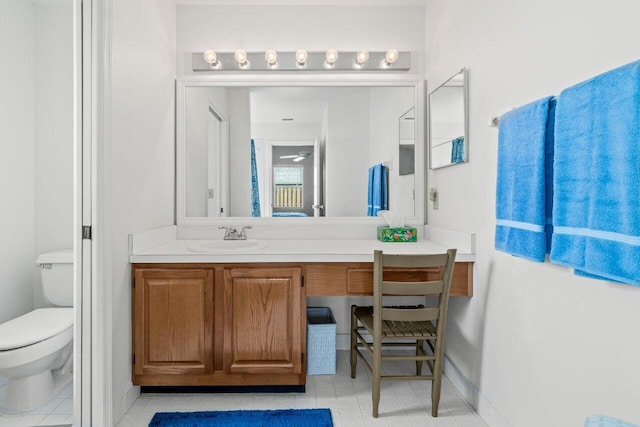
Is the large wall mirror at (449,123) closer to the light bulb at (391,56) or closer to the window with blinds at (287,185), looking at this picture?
the light bulb at (391,56)

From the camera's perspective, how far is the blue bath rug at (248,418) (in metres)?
1.95

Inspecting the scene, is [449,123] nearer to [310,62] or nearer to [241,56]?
[310,62]

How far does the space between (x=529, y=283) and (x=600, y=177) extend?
64cm

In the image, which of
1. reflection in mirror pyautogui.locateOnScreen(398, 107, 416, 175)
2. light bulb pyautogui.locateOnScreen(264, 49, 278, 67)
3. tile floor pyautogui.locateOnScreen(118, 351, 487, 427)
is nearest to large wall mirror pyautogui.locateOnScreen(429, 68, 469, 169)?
reflection in mirror pyautogui.locateOnScreen(398, 107, 416, 175)

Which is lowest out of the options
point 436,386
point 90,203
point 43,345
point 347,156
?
point 436,386

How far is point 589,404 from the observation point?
50.6 inches

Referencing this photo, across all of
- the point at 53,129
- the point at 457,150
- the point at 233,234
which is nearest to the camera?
the point at 53,129

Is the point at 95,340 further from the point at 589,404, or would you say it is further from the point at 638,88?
the point at 638,88

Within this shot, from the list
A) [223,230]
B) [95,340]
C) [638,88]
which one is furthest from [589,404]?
[223,230]

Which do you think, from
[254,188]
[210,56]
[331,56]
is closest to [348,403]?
[254,188]

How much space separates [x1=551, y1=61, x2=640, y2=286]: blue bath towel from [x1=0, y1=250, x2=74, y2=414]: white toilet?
7.20 feet

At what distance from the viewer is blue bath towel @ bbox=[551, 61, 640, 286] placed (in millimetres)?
1015

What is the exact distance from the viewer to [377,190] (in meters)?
2.83

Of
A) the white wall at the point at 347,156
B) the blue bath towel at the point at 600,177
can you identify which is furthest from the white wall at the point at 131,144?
the blue bath towel at the point at 600,177
